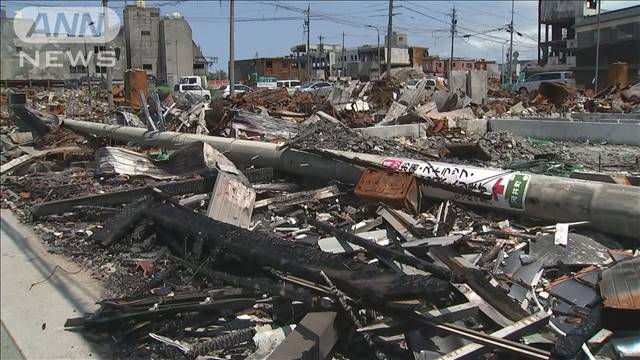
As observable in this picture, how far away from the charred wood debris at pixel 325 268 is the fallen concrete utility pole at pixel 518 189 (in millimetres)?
149

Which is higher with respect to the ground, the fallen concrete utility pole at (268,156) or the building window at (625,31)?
the building window at (625,31)

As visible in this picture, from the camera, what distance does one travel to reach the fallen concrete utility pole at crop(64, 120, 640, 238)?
4.88 metres

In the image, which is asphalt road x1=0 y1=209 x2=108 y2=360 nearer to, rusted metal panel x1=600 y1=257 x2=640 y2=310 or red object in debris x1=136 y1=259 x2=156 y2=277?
red object in debris x1=136 y1=259 x2=156 y2=277

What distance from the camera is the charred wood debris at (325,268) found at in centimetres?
324

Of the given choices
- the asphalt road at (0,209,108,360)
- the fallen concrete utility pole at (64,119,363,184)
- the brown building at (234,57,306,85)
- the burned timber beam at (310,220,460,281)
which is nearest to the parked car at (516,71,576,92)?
the fallen concrete utility pole at (64,119,363,184)

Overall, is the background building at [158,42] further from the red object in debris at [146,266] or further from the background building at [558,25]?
the red object in debris at [146,266]

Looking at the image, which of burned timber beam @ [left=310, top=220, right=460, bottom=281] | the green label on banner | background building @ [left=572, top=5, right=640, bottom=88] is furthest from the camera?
background building @ [left=572, top=5, right=640, bottom=88]

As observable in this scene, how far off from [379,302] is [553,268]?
6.34 ft

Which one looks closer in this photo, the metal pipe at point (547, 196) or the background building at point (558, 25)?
the metal pipe at point (547, 196)

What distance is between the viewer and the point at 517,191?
5.53 m

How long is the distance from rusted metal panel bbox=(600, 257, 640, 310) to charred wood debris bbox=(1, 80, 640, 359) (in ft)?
0.04

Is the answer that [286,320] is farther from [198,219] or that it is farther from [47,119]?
[47,119]

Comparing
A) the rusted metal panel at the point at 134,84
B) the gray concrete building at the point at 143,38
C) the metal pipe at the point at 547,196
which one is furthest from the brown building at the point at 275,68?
the metal pipe at the point at 547,196

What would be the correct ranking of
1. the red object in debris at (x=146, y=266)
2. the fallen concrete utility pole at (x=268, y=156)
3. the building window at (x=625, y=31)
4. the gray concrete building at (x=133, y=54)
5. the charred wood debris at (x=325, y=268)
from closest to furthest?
the charred wood debris at (x=325, y=268) < the red object in debris at (x=146, y=266) < the fallen concrete utility pole at (x=268, y=156) < the gray concrete building at (x=133, y=54) < the building window at (x=625, y=31)
